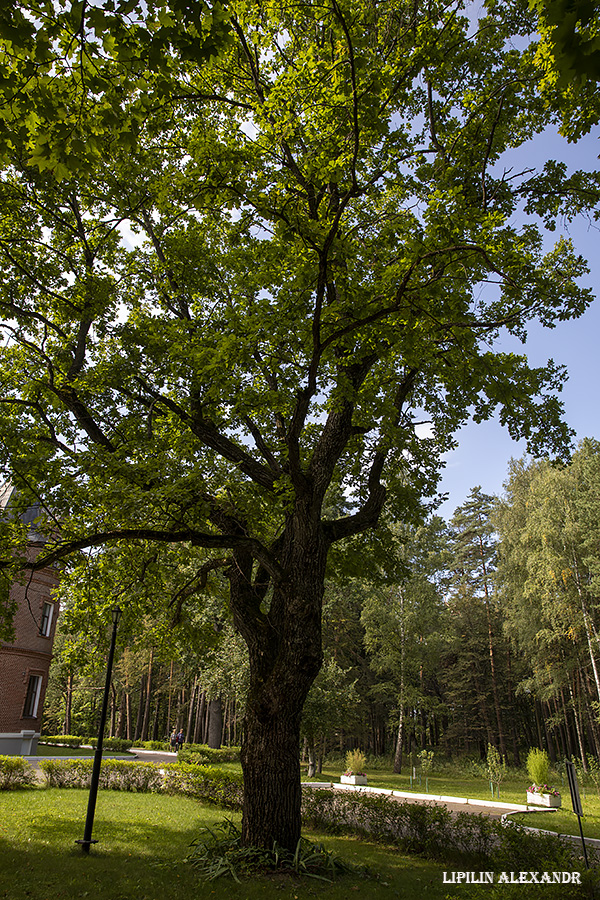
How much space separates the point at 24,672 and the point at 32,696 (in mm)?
1543

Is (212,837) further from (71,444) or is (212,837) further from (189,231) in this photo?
(189,231)

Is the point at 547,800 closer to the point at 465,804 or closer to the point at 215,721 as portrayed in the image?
the point at 465,804

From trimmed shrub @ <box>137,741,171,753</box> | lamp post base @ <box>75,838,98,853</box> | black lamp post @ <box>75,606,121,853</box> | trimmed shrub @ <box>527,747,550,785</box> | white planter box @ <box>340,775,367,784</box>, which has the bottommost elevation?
trimmed shrub @ <box>137,741,171,753</box>

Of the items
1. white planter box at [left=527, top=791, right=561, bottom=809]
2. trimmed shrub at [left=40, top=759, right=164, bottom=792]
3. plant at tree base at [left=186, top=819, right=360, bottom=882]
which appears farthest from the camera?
white planter box at [left=527, top=791, right=561, bottom=809]

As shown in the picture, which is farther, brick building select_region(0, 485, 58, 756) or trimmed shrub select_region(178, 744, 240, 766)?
brick building select_region(0, 485, 58, 756)

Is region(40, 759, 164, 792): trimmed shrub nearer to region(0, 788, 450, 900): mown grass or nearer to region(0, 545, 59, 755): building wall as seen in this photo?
region(0, 788, 450, 900): mown grass

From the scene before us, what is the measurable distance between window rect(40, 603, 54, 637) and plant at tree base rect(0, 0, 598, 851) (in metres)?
20.0

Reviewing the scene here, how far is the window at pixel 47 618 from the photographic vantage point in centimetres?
2644

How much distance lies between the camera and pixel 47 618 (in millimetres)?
26859

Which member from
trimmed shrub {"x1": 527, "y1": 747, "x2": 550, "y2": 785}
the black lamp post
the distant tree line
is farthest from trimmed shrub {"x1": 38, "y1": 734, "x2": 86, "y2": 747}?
the black lamp post

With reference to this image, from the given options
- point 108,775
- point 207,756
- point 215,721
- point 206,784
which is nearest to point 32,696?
point 207,756

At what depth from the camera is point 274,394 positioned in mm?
7949

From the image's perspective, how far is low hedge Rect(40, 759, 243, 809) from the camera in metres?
14.0

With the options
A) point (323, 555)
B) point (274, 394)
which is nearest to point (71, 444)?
point (274, 394)
